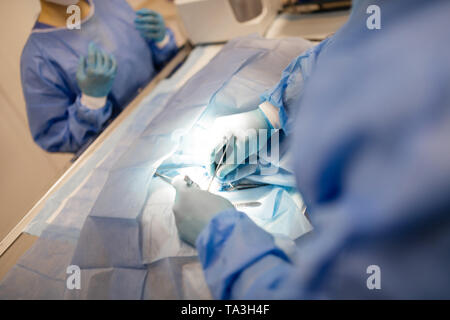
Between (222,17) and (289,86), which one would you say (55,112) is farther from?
(289,86)

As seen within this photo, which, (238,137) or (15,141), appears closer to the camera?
(238,137)

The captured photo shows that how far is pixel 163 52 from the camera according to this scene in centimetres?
185

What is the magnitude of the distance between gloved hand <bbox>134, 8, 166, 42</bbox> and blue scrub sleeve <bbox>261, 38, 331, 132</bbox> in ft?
3.81

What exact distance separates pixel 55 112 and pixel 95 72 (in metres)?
0.37

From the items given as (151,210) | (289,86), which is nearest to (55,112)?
(151,210)

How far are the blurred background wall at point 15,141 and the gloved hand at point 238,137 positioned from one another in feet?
3.40

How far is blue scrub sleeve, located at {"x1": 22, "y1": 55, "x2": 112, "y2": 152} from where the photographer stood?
1382mm

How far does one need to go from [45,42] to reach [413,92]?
64.0 inches

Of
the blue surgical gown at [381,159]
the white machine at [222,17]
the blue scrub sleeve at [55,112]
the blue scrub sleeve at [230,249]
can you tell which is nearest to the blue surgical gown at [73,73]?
the blue scrub sleeve at [55,112]

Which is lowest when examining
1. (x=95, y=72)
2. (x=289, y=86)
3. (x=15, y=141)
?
(x=15, y=141)

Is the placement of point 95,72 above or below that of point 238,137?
above

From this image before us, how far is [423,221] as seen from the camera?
393 mm

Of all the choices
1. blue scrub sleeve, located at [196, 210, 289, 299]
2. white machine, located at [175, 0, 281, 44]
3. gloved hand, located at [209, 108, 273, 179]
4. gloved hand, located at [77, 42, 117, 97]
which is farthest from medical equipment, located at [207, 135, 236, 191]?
white machine, located at [175, 0, 281, 44]
